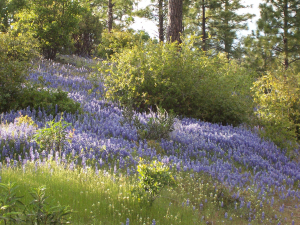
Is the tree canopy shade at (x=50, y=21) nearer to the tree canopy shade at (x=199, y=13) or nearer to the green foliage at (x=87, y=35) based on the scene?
the green foliage at (x=87, y=35)

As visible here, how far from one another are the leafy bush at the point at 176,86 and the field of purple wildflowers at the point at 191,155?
776 mm

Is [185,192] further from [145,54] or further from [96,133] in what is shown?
[145,54]

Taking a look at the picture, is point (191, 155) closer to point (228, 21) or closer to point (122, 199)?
point (122, 199)

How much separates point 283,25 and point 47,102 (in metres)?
19.1

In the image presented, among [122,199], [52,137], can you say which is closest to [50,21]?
[52,137]

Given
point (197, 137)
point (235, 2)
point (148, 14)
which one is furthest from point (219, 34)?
point (197, 137)

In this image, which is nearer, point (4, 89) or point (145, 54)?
point (4, 89)

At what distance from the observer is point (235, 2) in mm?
31344

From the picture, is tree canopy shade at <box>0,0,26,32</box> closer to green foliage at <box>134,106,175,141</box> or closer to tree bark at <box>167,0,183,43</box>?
tree bark at <box>167,0,183,43</box>

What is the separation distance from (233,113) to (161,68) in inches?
109

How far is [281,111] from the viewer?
349 inches

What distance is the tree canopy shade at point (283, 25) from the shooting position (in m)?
21.0

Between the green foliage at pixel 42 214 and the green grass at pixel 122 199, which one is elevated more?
the green foliage at pixel 42 214

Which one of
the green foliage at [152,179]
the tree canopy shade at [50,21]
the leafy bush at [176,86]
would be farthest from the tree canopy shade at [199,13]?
the green foliage at [152,179]
